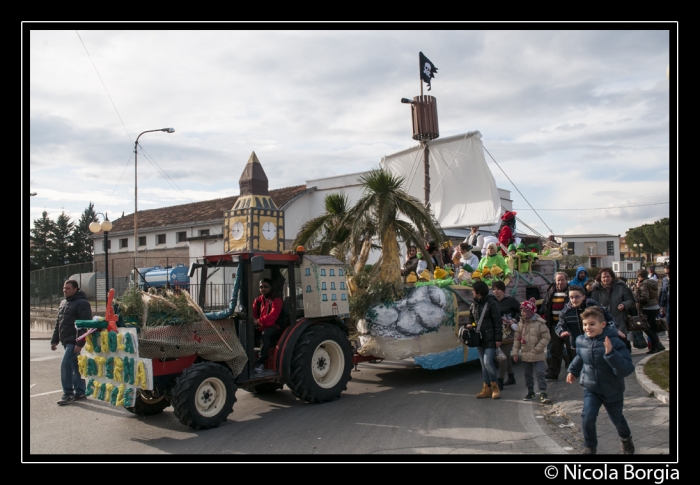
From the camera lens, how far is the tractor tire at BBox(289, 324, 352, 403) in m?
7.70

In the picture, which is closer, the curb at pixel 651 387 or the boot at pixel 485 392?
the curb at pixel 651 387

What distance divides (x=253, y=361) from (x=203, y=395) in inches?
38.9

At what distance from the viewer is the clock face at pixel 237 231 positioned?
311 inches

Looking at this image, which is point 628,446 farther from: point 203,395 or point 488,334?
point 203,395

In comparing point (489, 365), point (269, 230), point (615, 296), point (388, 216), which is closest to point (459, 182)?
point (388, 216)

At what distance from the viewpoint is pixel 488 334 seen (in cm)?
802

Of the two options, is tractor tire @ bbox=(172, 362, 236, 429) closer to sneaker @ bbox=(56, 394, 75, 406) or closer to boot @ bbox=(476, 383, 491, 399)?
sneaker @ bbox=(56, 394, 75, 406)

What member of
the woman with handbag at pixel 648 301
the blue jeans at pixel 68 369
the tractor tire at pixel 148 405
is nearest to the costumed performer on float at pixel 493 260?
the woman with handbag at pixel 648 301

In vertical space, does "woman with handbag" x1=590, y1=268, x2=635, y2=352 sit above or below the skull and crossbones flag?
below

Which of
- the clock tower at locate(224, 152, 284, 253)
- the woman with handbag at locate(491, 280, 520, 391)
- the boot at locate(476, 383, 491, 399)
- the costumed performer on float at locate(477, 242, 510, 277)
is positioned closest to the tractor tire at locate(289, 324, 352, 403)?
the clock tower at locate(224, 152, 284, 253)

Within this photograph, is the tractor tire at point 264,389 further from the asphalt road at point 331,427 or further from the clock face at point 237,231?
the clock face at point 237,231

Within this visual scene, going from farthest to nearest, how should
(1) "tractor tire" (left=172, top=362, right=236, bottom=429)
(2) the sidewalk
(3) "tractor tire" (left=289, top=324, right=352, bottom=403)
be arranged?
(3) "tractor tire" (left=289, top=324, right=352, bottom=403)
(1) "tractor tire" (left=172, top=362, right=236, bottom=429)
(2) the sidewalk

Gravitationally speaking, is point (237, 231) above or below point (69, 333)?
above

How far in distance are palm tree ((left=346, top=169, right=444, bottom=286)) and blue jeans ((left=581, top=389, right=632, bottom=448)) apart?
6.17 meters
